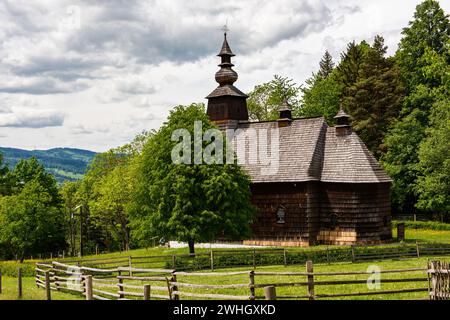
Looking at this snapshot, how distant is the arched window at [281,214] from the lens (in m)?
44.2

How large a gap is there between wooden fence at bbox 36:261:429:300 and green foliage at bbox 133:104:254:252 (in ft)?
16.9

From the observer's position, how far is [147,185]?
123ft

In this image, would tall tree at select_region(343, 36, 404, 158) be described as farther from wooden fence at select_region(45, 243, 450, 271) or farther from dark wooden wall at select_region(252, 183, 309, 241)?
wooden fence at select_region(45, 243, 450, 271)

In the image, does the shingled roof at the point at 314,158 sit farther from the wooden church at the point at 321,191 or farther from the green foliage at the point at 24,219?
the green foliage at the point at 24,219

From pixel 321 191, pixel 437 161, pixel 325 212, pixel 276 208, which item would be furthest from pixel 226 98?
pixel 437 161

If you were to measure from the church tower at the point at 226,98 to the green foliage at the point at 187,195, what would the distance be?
13.9 m

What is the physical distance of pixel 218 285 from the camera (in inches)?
749

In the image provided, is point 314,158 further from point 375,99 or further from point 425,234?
point 375,99

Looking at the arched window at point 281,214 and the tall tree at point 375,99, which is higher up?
the tall tree at point 375,99

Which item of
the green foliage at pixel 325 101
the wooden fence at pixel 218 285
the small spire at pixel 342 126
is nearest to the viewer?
the wooden fence at pixel 218 285

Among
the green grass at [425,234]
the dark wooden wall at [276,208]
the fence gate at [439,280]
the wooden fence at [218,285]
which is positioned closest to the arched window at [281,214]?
the dark wooden wall at [276,208]

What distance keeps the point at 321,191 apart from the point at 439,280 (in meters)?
26.6
